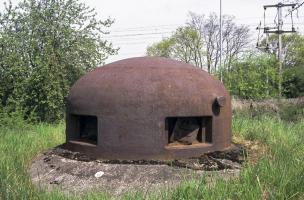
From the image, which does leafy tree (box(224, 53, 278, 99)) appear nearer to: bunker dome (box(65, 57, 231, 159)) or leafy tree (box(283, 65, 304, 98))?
leafy tree (box(283, 65, 304, 98))

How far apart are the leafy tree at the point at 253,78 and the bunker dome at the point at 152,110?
16201 mm

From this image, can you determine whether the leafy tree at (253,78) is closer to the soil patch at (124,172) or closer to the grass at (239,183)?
the grass at (239,183)

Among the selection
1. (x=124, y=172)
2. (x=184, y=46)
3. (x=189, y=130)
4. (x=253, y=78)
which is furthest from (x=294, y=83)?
(x=124, y=172)

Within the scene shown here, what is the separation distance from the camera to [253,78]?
2228 centimetres

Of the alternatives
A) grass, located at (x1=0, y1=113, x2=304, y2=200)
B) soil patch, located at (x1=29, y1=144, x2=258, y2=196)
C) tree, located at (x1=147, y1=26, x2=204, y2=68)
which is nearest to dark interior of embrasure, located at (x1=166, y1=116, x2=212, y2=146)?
soil patch, located at (x1=29, y1=144, x2=258, y2=196)

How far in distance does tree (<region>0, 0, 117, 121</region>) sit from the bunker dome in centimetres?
877

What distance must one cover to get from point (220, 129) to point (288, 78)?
2423 centimetres

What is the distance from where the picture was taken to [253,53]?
2606cm

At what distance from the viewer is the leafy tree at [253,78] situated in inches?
861

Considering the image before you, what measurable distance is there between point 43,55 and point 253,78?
11376 mm

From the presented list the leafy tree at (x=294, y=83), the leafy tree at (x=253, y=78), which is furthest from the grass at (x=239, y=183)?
the leafy tree at (x=294, y=83)

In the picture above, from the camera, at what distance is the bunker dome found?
5.43 m

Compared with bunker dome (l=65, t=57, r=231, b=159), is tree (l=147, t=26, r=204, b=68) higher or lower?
higher

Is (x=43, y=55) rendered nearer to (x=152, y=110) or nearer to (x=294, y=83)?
(x=152, y=110)
